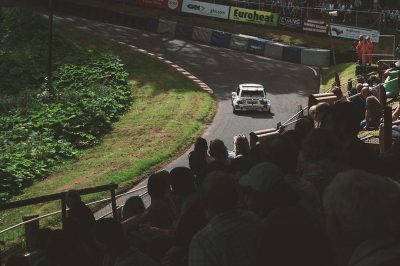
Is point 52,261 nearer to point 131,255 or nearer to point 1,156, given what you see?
A: point 131,255

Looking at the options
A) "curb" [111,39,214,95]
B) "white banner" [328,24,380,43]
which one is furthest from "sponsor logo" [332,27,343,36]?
"curb" [111,39,214,95]

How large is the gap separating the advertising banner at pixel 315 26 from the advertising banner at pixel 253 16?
2459mm

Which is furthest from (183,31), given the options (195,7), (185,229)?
(185,229)

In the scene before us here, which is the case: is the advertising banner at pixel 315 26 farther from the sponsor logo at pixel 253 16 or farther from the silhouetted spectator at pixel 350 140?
the silhouetted spectator at pixel 350 140

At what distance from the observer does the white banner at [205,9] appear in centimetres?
5025

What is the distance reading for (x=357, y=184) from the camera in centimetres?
347

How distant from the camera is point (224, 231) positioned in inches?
181

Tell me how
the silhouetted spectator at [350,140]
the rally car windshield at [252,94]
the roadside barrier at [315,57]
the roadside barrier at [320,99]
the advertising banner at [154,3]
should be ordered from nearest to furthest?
the silhouetted spectator at [350,140] → the roadside barrier at [320,99] → the rally car windshield at [252,94] → the roadside barrier at [315,57] → the advertising banner at [154,3]

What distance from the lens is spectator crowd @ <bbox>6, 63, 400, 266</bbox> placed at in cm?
344

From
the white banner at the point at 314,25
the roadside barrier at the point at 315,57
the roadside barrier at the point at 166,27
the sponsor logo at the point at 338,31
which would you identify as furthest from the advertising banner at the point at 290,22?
the roadside barrier at the point at 166,27

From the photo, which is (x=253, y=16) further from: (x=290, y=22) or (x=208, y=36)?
(x=208, y=36)

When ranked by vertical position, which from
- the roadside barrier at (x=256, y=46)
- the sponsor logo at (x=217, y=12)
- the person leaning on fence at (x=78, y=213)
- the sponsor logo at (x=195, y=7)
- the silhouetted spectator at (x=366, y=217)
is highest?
the sponsor logo at (x=195, y=7)

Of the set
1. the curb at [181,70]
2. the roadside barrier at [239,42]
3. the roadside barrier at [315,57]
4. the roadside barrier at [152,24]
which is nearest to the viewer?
the curb at [181,70]

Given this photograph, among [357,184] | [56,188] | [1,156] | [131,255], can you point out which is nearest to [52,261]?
[131,255]
